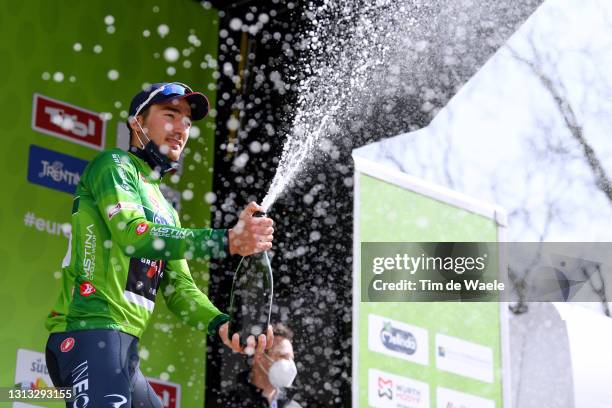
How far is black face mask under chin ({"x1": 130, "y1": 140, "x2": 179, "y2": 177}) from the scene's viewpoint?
3.14 m

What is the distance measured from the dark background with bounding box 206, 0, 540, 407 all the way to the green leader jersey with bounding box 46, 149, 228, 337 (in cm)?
339

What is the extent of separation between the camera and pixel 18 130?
6.37 meters

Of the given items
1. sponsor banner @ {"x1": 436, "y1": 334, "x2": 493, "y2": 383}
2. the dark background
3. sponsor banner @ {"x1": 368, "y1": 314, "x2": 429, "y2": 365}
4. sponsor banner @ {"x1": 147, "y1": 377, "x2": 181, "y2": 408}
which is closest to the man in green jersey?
sponsor banner @ {"x1": 368, "y1": 314, "x2": 429, "y2": 365}

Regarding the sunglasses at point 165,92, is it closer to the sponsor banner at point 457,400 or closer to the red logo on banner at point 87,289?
the red logo on banner at point 87,289

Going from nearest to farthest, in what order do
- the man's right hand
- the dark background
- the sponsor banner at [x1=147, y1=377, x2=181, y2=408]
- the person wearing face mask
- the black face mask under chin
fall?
the man's right hand → the black face mask under chin → the person wearing face mask → the dark background → the sponsor banner at [x1=147, y1=377, x2=181, y2=408]

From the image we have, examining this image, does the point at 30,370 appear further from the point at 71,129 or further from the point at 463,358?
the point at 463,358

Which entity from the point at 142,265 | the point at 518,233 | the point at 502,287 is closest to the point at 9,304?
the point at 502,287

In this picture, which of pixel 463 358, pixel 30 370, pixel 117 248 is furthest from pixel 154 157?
pixel 30 370

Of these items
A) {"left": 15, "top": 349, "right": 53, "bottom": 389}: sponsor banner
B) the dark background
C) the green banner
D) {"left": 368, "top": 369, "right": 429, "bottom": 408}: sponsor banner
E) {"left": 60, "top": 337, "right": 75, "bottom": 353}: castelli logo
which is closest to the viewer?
{"left": 60, "top": 337, "right": 75, "bottom": 353}: castelli logo

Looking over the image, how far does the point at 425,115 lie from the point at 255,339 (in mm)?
4473

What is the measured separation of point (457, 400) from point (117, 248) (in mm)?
3202

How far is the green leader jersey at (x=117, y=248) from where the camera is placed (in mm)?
2816

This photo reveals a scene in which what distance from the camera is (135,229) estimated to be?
111 inches

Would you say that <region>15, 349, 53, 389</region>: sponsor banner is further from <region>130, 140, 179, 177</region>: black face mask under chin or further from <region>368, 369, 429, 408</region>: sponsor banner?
<region>130, 140, 179, 177</region>: black face mask under chin
